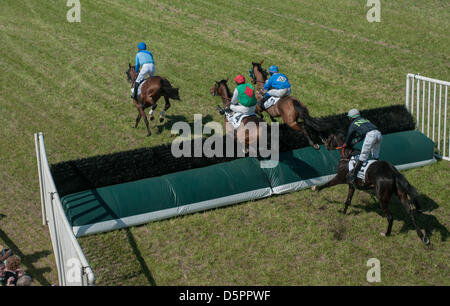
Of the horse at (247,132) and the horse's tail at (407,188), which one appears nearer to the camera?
the horse's tail at (407,188)

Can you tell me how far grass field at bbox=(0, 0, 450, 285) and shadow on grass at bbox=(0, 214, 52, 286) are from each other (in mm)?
27

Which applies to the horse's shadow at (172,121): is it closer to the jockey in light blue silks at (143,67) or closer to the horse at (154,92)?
the horse at (154,92)

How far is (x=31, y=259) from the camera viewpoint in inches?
381

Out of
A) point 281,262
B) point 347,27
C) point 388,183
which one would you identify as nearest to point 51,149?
point 281,262

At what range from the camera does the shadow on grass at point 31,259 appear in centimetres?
913

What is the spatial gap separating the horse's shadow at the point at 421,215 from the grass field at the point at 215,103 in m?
0.04

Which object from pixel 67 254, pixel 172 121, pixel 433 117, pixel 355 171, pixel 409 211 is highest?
pixel 433 117

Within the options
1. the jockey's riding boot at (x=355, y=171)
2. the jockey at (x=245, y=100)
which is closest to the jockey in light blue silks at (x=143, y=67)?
the jockey at (x=245, y=100)

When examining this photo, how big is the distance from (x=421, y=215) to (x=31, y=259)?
24.6 feet

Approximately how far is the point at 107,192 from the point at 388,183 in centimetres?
530

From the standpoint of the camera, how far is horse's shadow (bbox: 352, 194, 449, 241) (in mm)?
10484

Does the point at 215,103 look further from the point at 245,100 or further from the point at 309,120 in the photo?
the point at 309,120

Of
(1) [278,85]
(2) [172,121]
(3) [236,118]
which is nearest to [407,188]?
(3) [236,118]

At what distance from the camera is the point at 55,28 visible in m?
23.2
